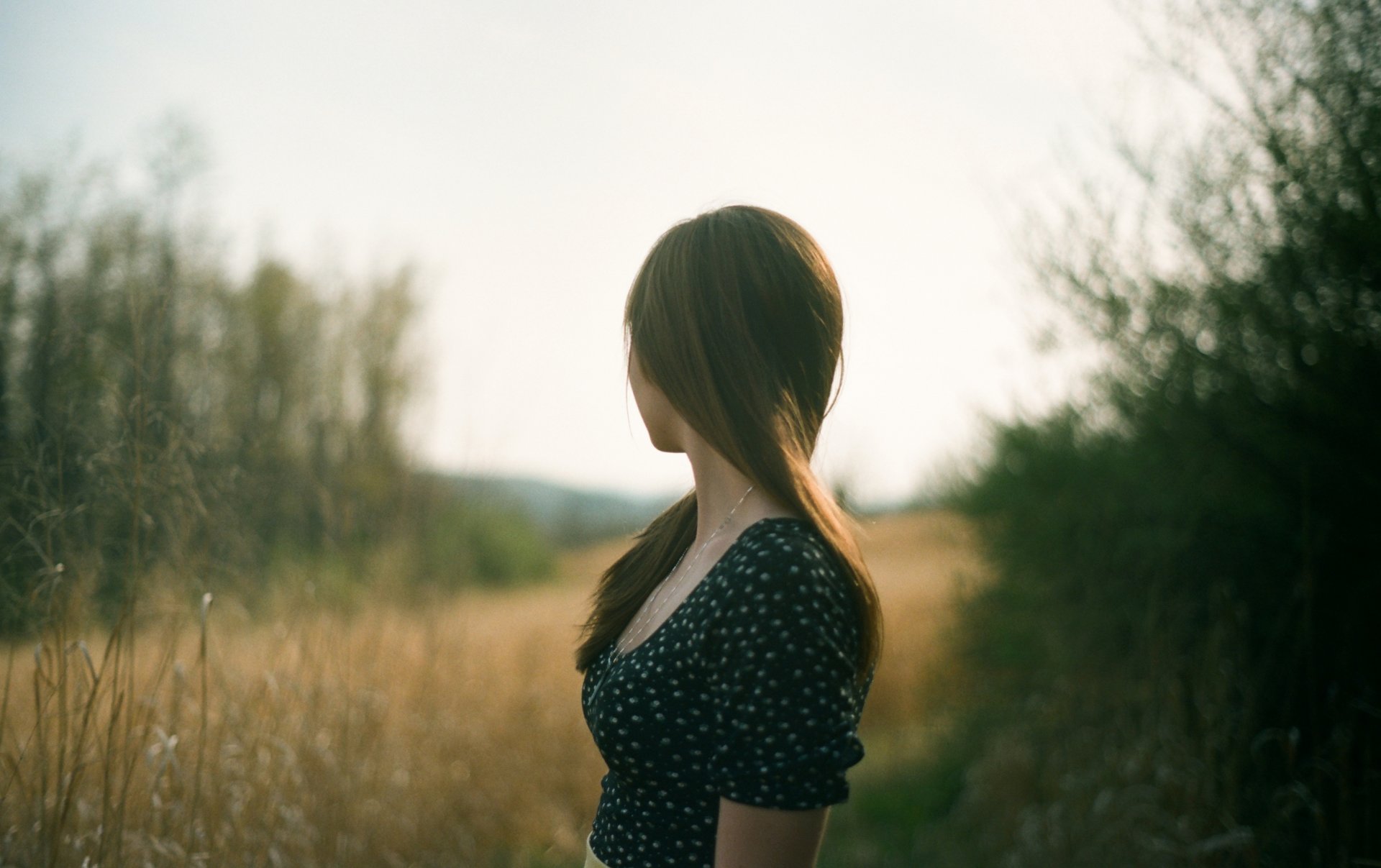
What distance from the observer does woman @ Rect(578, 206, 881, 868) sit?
4.20 feet

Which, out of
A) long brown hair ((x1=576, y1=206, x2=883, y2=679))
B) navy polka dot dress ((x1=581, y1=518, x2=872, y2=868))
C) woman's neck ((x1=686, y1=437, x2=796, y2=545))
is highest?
long brown hair ((x1=576, y1=206, x2=883, y2=679))

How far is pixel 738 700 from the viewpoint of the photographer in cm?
131

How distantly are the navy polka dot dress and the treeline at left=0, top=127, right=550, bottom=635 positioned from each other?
5.54 feet

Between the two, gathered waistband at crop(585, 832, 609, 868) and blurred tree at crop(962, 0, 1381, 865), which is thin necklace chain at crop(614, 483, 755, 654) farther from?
blurred tree at crop(962, 0, 1381, 865)

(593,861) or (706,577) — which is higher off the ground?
(706,577)

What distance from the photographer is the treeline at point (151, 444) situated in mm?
2418

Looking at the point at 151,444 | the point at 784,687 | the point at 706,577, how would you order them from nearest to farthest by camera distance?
the point at 784,687 → the point at 706,577 → the point at 151,444

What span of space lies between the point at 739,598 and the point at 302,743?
3065 mm

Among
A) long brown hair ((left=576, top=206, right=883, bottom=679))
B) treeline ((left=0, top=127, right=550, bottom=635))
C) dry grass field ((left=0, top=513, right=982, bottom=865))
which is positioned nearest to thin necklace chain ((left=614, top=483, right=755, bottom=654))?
long brown hair ((left=576, top=206, right=883, bottom=679))

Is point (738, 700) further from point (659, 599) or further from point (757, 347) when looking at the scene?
point (757, 347)

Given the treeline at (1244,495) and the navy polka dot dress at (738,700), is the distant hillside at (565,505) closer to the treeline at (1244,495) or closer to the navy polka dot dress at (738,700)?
the navy polka dot dress at (738,700)

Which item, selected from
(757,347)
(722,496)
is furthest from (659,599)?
(757,347)

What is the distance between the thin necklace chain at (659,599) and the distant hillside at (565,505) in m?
0.53

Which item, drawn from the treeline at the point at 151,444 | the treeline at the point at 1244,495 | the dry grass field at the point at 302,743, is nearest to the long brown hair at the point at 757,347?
the dry grass field at the point at 302,743
